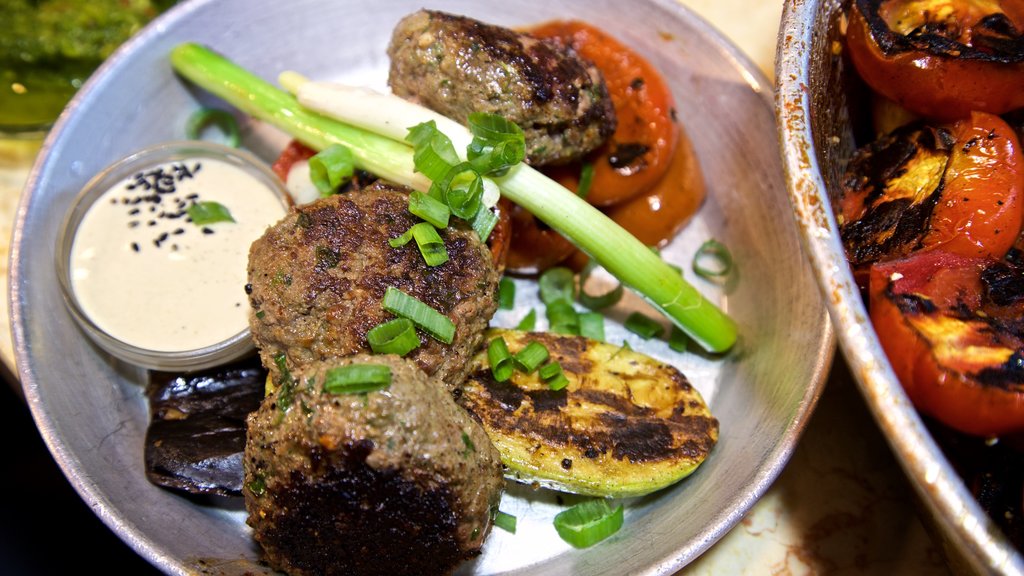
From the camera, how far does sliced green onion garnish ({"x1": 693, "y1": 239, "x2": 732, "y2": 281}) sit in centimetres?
249

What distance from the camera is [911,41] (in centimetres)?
177

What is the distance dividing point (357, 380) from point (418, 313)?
270 mm

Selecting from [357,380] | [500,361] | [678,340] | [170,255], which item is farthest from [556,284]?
[170,255]

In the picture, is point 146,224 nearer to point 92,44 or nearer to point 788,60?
point 92,44

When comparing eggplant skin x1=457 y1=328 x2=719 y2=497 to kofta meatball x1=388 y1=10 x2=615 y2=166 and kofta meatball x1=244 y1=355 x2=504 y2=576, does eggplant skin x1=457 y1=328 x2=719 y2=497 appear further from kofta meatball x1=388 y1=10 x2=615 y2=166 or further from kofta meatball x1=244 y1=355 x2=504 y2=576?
kofta meatball x1=388 y1=10 x2=615 y2=166

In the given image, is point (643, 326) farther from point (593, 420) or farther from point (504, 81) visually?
point (504, 81)

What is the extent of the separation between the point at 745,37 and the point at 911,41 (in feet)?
4.41

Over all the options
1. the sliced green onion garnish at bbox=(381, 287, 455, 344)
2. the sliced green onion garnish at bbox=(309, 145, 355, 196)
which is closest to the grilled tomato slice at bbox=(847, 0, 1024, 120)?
the sliced green onion garnish at bbox=(381, 287, 455, 344)

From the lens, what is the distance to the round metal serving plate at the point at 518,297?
73.5 inches

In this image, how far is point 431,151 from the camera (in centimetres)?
196

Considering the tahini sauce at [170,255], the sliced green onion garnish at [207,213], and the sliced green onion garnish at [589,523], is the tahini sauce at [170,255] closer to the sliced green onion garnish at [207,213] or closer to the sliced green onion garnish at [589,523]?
the sliced green onion garnish at [207,213]

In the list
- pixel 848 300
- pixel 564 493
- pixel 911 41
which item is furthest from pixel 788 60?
pixel 564 493

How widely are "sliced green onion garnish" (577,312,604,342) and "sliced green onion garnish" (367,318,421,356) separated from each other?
75cm

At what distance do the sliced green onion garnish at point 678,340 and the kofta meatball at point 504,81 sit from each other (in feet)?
2.08
